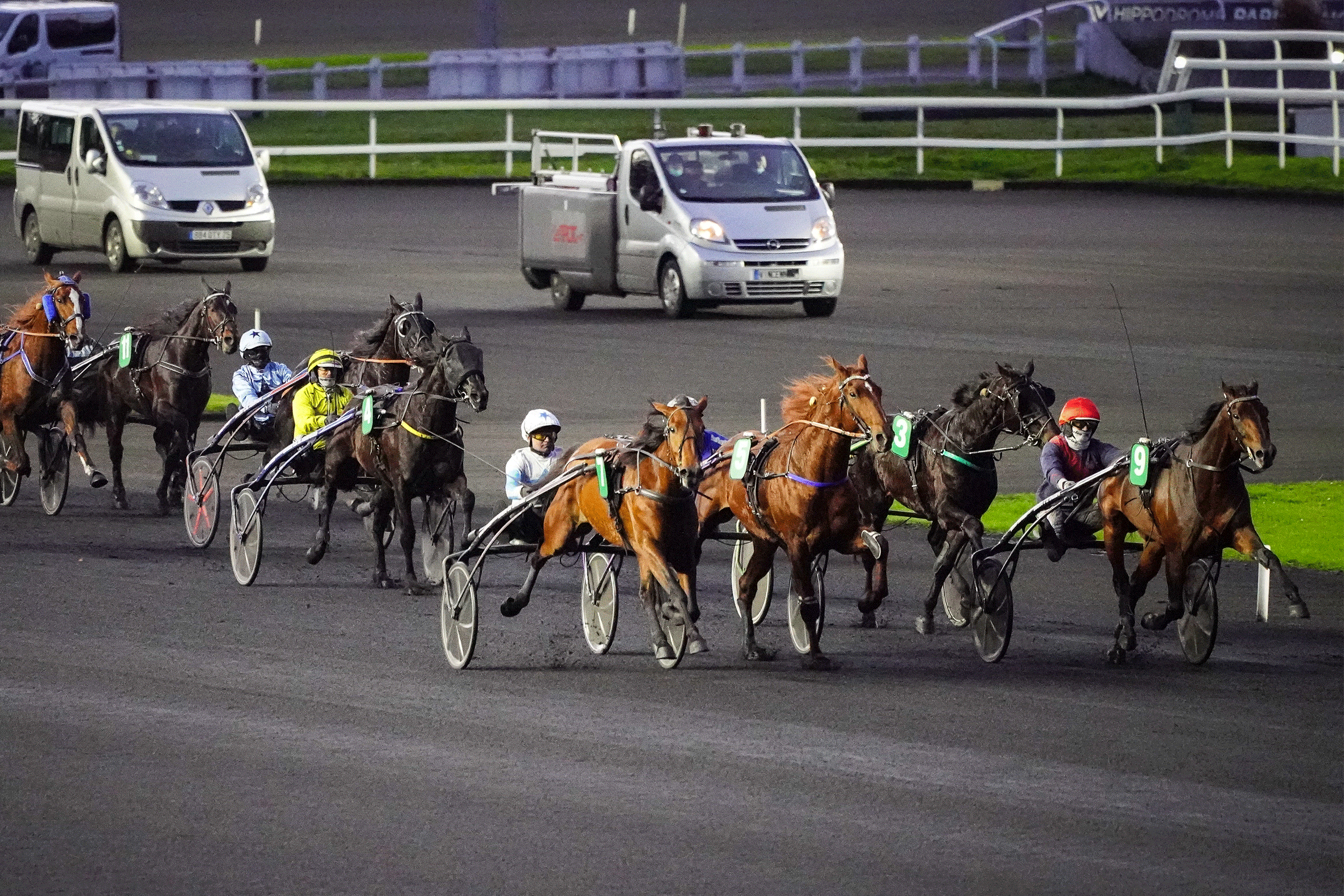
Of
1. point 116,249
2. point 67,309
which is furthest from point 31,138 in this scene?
point 67,309

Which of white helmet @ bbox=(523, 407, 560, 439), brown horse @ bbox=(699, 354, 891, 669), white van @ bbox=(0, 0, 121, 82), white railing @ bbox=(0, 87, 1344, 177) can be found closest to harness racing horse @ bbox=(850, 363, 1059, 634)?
brown horse @ bbox=(699, 354, 891, 669)

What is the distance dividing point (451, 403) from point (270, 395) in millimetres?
1907

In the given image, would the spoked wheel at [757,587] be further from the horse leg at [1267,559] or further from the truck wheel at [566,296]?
the truck wheel at [566,296]

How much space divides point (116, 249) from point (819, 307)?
28.5 feet

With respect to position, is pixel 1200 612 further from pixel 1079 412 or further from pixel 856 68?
pixel 856 68

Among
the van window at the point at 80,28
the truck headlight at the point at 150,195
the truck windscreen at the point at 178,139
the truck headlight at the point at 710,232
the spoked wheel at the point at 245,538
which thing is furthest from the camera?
the van window at the point at 80,28

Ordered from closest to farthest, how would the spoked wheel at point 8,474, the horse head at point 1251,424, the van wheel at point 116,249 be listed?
the horse head at point 1251,424, the spoked wheel at point 8,474, the van wheel at point 116,249

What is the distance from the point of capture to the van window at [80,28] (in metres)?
47.9

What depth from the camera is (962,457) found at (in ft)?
39.8

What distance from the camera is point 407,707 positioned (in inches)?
421

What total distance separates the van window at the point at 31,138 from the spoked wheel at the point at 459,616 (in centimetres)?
1965

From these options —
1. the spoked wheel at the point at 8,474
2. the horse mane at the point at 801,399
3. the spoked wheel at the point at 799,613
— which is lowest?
the spoked wheel at the point at 799,613

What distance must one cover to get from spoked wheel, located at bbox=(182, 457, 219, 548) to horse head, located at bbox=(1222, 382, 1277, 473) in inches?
257

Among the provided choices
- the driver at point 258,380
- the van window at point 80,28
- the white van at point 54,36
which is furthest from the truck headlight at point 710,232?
the van window at point 80,28
